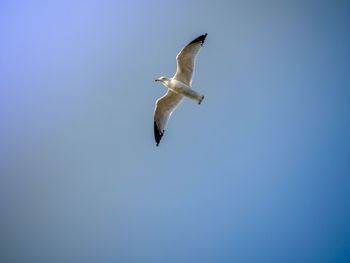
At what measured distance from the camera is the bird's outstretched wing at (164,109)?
13148 millimetres

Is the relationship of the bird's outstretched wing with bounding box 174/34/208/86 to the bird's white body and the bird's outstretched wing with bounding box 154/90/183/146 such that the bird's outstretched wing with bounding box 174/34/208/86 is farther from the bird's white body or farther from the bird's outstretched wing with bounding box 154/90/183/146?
the bird's outstretched wing with bounding box 154/90/183/146

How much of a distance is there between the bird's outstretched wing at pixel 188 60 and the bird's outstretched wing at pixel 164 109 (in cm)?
52

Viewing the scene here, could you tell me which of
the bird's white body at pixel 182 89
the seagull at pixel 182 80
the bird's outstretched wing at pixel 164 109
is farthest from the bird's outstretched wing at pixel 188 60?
the bird's outstretched wing at pixel 164 109

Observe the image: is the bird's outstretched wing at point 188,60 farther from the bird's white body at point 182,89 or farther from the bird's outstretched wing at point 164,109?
the bird's outstretched wing at point 164,109

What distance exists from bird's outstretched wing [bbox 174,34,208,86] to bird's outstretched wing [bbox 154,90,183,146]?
52 cm

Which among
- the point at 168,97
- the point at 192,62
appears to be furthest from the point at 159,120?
the point at 192,62

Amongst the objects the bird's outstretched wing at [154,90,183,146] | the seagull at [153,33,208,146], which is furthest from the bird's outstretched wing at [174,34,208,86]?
the bird's outstretched wing at [154,90,183,146]

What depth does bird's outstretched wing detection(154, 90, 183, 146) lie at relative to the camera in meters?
13.1

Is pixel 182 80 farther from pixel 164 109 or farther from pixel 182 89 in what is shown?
pixel 164 109

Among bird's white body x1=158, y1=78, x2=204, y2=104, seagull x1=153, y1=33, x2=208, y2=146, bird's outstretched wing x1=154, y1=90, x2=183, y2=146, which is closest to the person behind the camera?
bird's white body x1=158, y1=78, x2=204, y2=104

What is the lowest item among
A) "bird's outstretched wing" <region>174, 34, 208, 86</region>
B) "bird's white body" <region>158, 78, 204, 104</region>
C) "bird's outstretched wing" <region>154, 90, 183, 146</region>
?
"bird's outstretched wing" <region>154, 90, 183, 146</region>

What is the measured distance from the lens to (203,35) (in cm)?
1301

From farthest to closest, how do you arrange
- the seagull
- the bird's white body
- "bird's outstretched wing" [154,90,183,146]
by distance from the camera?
"bird's outstretched wing" [154,90,183,146] → the seagull → the bird's white body

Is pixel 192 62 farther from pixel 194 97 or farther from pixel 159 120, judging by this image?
pixel 159 120
